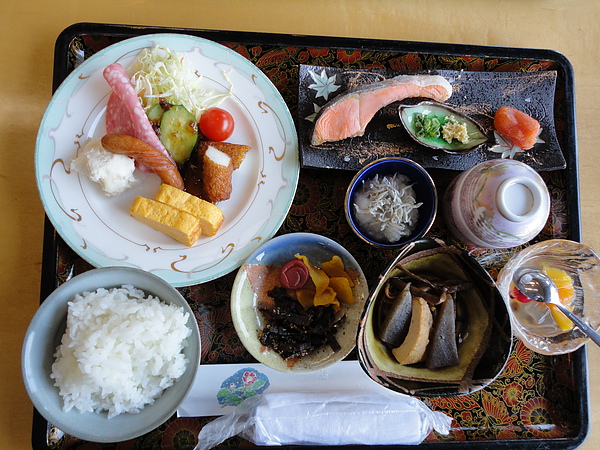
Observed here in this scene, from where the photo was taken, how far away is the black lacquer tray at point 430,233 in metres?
1.79

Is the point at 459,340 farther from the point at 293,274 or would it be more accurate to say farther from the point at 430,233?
the point at 293,274

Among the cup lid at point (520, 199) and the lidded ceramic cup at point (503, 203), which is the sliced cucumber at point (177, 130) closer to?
the lidded ceramic cup at point (503, 203)

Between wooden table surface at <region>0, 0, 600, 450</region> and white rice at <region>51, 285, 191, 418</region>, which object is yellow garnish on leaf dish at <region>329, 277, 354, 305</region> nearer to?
white rice at <region>51, 285, 191, 418</region>


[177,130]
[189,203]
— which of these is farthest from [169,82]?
[189,203]

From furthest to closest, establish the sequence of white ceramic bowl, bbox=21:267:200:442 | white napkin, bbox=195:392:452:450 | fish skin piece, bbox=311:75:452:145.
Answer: fish skin piece, bbox=311:75:452:145 < white napkin, bbox=195:392:452:450 < white ceramic bowl, bbox=21:267:200:442

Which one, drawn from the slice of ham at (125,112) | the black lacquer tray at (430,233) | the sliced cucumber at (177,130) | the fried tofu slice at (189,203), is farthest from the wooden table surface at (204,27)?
the fried tofu slice at (189,203)

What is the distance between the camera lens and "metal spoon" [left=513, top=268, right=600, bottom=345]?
1771 millimetres

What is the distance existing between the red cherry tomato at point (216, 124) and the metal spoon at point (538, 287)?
4.87 feet

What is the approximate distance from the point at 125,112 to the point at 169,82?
0.78 ft

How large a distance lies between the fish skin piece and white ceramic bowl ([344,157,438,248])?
0.20 meters

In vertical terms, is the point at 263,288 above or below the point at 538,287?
below

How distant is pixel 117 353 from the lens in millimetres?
1495

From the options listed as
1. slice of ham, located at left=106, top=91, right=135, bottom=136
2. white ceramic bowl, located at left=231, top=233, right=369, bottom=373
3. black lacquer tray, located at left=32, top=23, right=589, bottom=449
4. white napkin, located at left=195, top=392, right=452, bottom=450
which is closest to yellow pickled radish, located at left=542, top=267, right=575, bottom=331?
black lacquer tray, located at left=32, top=23, right=589, bottom=449

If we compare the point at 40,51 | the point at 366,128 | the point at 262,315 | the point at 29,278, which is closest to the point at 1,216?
the point at 29,278
